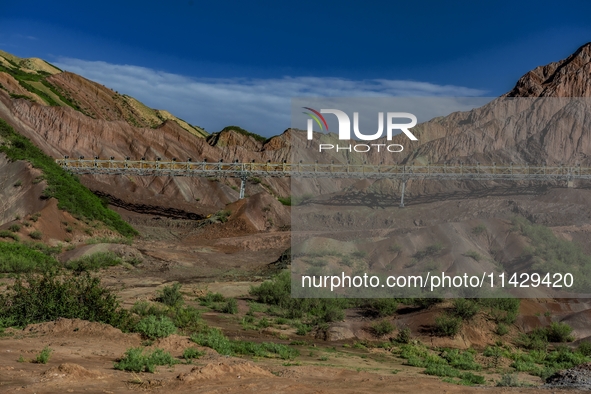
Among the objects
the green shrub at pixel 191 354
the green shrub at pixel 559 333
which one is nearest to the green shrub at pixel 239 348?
the green shrub at pixel 191 354

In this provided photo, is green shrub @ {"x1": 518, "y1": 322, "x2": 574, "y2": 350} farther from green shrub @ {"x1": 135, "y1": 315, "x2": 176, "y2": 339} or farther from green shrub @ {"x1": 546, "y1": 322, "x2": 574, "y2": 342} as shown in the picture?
green shrub @ {"x1": 135, "y1": 315, "x2": 176, "y2": 339}

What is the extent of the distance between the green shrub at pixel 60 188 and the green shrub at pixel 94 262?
868 centimetres

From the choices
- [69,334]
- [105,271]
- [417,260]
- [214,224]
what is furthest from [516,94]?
[69,334]

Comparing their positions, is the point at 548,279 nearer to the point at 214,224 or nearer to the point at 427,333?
the point at 427,333

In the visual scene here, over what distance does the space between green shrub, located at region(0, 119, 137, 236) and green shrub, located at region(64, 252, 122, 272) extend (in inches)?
342

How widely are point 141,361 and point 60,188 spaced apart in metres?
32.8

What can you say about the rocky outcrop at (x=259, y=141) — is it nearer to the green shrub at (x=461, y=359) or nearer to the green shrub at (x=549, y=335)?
the green shrub at (x=549, y=335)

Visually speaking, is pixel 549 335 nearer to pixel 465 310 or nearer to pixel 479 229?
pixel 465 310

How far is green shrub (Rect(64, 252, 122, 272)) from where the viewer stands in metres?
29.0

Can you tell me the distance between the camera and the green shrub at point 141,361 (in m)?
10.4

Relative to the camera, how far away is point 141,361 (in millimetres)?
10484

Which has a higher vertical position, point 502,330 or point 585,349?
point 502,330

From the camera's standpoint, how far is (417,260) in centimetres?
3106

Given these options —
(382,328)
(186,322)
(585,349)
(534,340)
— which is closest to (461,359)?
(382,328)
